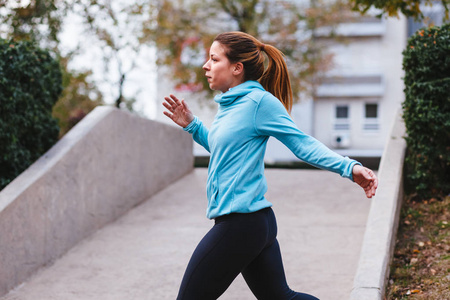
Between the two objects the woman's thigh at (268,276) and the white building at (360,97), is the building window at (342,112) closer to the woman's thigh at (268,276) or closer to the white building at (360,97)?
the white building at (360,97)

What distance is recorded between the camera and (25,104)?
19.4 feet

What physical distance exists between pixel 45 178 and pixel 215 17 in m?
15.1

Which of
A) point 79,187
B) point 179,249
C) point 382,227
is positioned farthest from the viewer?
point 79,187

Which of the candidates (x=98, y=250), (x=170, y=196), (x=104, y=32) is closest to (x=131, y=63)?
(x=104, y=32)

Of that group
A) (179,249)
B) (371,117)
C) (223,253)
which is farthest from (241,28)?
(371,117)

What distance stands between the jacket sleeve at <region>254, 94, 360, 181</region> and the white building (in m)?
28.4

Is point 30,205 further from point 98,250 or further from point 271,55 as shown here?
point 271,55

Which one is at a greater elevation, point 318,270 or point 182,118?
point 182,118

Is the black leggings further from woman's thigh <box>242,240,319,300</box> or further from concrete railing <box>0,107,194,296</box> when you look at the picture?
concrete railing <box>0,107,194,296</box>

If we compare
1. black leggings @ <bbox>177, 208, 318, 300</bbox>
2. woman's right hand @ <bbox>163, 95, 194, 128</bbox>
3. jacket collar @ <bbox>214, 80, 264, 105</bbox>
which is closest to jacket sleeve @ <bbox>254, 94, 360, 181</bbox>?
jacket collar @ <bbox>214, 80, 264, 105</bbox>

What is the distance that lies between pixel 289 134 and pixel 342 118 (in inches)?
1214

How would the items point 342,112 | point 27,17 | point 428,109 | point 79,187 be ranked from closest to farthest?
point 428,109 → point 79,187 → point 27,17 → point 342,112

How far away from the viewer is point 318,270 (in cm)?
534

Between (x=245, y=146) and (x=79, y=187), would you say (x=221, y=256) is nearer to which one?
(x=245, y=146)
